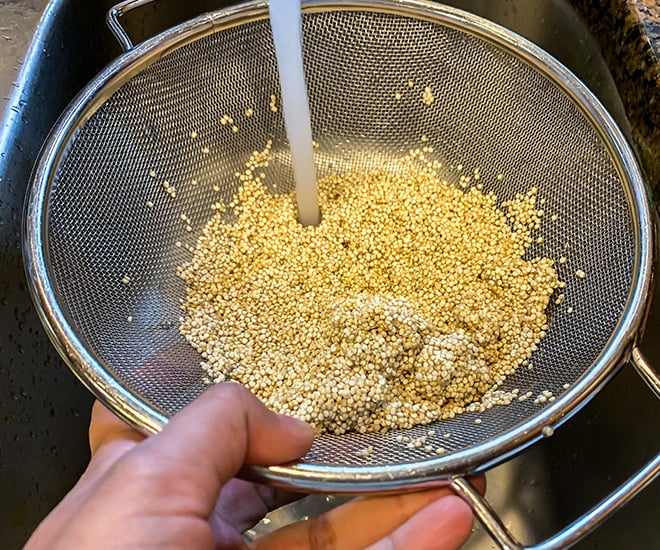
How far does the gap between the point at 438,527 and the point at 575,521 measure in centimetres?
16

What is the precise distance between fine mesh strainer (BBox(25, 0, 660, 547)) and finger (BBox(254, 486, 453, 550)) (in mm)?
54

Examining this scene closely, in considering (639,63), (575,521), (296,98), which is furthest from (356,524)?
(639,63)

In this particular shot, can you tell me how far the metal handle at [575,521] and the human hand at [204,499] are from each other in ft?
0.07

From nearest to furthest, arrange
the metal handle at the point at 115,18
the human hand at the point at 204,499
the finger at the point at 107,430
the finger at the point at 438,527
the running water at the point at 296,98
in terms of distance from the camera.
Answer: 1. the human hand at the point at 204,499
2. the finger at the point at 438,527
3. the finger at the point at 107,430
4. the running water at the point at 296,98
5. the metal handle at the point at 115,18

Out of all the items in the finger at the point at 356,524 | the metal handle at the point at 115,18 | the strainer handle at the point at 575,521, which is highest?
the metal handle at the point at 115,18

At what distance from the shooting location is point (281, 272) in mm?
1135

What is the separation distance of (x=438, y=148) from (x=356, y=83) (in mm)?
227

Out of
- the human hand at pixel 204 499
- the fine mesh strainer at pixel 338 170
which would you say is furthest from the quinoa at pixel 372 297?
the human hand at pixel 204 499

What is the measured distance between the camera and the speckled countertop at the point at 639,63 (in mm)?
959

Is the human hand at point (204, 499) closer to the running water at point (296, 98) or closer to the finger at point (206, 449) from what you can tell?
the finger at point (206, 449)

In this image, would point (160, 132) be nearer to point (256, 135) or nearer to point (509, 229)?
point (256, 135)

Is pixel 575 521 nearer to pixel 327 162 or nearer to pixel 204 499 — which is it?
pixel 204 499

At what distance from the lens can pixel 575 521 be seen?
28.0 inches

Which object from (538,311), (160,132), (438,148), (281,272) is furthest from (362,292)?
(160,132)
